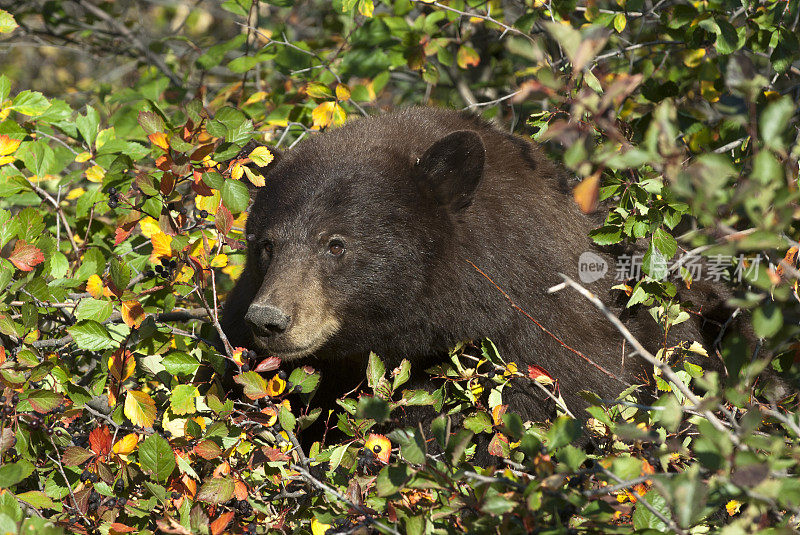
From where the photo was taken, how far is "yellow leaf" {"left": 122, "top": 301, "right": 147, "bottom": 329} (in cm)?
287

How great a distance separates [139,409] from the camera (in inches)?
110

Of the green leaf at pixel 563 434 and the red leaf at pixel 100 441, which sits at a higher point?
the green leaf at pixel 563 434

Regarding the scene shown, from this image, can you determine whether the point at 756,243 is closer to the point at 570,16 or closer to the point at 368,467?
the point at 368,467

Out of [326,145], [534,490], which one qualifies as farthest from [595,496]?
[326,145]

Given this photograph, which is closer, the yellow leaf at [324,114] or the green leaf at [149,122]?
the green leaf at [149,122]

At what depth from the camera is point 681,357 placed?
10.9 feet

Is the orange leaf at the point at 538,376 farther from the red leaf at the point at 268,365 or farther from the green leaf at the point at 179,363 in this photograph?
the green leaf at the point at 179,363

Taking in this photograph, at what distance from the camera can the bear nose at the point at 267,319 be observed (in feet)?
9.59

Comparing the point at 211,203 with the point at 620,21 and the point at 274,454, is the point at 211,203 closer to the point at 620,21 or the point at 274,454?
the point at 274,454

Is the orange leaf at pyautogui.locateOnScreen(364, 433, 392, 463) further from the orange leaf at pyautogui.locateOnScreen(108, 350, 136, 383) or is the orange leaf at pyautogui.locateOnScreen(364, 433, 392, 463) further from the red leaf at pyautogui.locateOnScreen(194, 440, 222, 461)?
the orange leaf at pyautogui.locateOnScreen(108, 350, 136, 383)

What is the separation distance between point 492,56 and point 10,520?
187 inches

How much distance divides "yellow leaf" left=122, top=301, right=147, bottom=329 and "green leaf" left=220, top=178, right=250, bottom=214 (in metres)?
0.49

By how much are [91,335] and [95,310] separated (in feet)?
0.29

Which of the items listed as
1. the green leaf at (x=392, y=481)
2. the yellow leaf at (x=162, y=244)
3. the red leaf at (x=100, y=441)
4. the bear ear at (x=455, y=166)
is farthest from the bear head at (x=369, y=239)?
the green leaf at (x=392, y=481)
